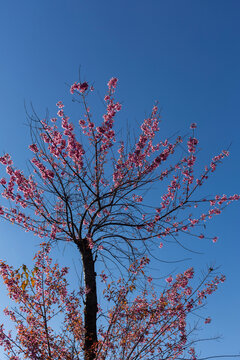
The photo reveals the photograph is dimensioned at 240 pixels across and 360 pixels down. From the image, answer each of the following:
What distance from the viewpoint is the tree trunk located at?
725cm

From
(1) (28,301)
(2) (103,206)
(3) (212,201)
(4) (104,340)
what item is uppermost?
(3) (212,201)

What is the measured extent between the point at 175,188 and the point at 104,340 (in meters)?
5.84

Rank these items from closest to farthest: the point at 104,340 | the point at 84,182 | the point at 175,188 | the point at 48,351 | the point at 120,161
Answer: the point at 48,351 < the point at 104,340 < the point at 84,182 < the point at 120,161 < the point at 175,188

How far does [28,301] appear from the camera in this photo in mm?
7461

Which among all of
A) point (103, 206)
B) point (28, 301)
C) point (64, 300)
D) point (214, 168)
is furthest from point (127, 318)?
point (214, 168)

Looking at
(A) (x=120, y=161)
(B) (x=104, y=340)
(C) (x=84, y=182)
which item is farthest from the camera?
(A) (x=120, y=161)

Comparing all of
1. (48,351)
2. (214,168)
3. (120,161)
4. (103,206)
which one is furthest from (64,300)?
(214,168)

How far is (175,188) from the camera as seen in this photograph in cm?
1105

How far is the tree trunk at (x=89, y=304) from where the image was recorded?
725 cm

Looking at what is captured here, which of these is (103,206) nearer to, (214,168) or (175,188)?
(175,188)

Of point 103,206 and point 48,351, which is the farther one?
point 103,206

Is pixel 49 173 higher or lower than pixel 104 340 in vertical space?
higher

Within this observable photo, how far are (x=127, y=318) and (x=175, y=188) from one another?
5134 millimetres

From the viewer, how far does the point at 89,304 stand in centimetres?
799
